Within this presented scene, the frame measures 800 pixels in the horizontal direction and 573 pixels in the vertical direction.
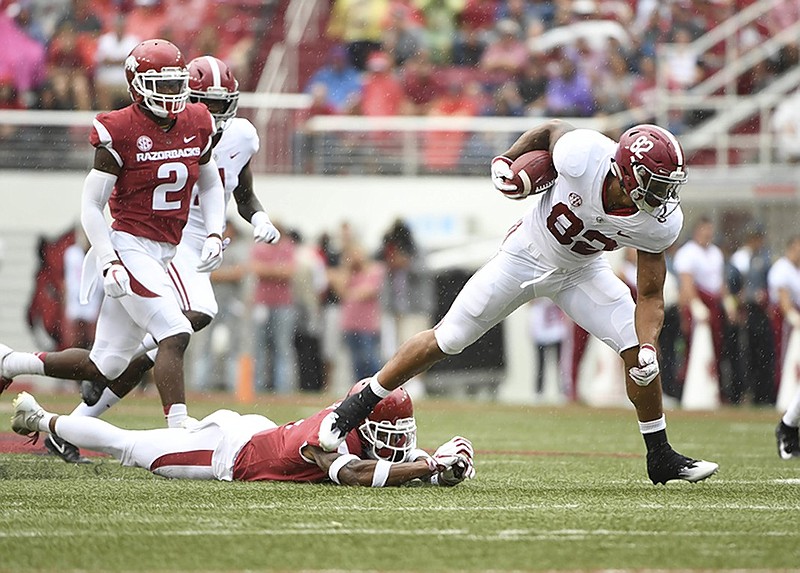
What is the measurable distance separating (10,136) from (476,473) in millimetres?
9502

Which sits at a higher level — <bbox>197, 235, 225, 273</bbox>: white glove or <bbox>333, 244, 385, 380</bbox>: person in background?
<bbox>197, 235, 225, 273</bbox>: white glove

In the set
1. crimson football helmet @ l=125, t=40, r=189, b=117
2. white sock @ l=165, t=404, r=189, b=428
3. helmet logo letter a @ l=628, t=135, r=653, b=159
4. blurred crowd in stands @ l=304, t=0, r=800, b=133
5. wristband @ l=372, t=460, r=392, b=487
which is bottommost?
wristband @ l=372, t=460, r=392, b=487

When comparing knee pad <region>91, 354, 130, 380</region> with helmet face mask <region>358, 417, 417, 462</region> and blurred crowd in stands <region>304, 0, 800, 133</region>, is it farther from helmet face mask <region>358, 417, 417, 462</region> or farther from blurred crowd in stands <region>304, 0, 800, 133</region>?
blurred crowd in stands <region>304, 0, 800, 133</region>

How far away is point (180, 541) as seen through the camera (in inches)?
160

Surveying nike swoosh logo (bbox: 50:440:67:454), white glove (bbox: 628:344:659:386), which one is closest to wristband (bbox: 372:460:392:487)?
white glove (bbox: 628:344:659:386)

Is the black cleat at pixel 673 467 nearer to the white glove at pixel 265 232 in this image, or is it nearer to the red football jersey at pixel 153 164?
the white glove at pixel 265 232

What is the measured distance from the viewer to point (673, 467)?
18.5 feet

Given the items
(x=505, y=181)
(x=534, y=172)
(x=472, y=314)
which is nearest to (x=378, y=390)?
(x=472, y=314)

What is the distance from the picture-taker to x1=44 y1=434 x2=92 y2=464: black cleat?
622 cm

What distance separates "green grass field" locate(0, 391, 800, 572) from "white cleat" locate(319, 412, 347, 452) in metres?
0.17

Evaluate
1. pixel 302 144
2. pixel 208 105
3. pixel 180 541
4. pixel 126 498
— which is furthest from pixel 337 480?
pixel 302 144

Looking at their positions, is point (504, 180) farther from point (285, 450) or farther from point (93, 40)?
point (93, 40)

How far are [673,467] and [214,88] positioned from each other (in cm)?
288

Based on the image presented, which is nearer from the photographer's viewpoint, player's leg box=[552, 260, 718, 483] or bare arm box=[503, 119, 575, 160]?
player's leg box=[552, 260, 718, 483]
